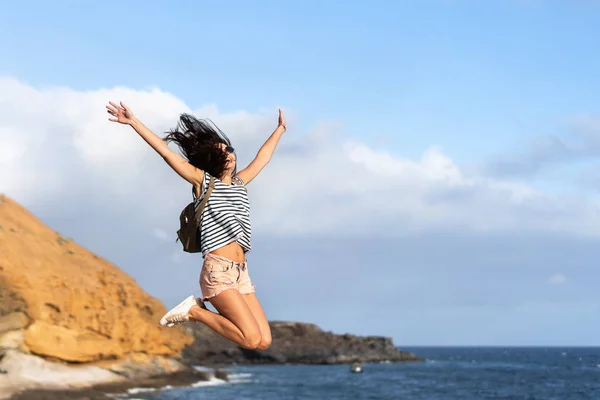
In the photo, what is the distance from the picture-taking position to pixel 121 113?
5555mm

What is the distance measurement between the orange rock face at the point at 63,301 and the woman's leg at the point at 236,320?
36241mm

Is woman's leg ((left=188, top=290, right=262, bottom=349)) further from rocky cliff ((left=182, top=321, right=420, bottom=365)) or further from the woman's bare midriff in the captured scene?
rocky cliff ((left=182, top=321, right=420, bottom=365))

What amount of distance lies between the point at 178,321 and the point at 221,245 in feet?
2.26

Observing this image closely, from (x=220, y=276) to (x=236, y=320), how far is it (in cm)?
35

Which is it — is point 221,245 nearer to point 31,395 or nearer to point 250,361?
point 31,395

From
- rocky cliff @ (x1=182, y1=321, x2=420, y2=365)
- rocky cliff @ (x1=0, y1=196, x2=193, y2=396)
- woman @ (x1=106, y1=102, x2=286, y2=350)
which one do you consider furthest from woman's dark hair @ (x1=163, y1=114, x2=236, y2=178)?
rocky cliff @ (x1=182, y1=321, x2=420, y2=365)

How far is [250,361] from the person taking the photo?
13475cm

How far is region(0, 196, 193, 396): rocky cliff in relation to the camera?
39.8 m

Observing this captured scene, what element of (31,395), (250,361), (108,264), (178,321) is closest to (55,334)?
(31,395)

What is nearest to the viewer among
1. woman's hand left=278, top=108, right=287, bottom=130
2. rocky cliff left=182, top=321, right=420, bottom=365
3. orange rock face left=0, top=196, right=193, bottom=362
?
woman's hand left=278, top=108, right=287, bottom=130

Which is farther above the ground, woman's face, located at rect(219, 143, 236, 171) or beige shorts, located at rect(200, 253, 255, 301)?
woman's face, located at rect(219, 143, 236, 171)

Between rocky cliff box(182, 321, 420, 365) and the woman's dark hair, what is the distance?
4912 inches

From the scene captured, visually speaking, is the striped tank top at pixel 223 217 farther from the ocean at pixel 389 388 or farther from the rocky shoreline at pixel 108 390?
the ocean at pixel 389 388

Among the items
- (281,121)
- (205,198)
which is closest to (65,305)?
(281,121)
